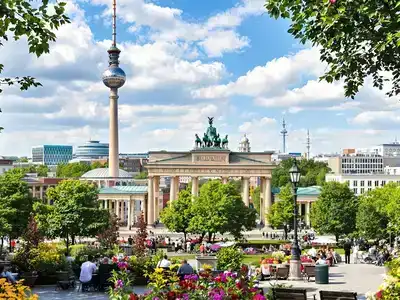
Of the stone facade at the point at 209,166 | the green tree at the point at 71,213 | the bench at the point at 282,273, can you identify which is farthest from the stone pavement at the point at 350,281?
the stone facade at the point at 209,166

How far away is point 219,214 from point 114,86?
78.7m

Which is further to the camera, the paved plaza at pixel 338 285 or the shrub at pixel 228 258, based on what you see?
the shrub at pixel 228 258

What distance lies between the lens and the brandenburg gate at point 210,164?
11638 centimetres

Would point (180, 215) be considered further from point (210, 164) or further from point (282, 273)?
point (210, 164)

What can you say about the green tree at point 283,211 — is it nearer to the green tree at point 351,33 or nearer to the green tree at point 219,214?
the green tree at point 219,214

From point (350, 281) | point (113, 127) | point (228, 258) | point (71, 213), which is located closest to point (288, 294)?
point (228, 258)

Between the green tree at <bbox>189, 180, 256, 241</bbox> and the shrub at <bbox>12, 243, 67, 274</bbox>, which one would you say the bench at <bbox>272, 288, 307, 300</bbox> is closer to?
the shrub at <bbox>12, 243, 67, 274</bbox>

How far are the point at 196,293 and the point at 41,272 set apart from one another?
16.3 m

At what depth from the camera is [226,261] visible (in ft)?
90.8

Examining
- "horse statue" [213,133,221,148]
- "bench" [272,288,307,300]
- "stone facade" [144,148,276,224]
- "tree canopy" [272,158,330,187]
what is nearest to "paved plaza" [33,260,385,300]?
"bench" [272,288,307,300]

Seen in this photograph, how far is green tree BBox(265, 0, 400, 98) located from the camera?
14.5 metres

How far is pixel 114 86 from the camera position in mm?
142500

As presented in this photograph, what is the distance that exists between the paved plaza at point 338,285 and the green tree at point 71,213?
24954mm

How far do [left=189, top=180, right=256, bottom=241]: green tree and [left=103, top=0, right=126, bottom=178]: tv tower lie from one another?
6459cm
